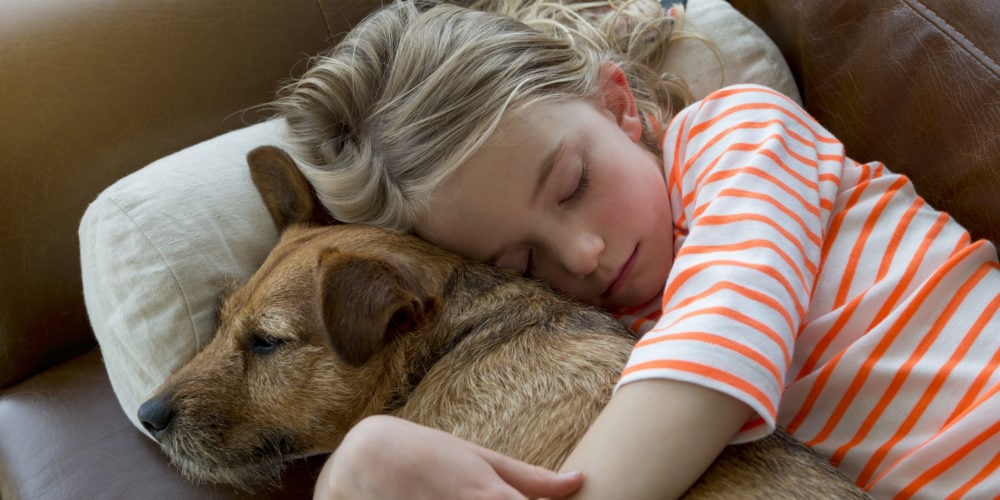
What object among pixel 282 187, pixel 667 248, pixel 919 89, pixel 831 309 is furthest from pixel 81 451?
pixel 919 89

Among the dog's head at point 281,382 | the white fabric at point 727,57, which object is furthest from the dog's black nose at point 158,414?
the white fabric at point 727,57

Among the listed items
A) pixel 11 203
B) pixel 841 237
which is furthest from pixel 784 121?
pixel 11 203

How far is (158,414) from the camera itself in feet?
5.26

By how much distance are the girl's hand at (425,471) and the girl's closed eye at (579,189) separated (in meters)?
0.58

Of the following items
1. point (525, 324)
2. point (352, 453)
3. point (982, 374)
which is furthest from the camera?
point (525, 324)

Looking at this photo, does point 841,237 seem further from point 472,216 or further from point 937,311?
point 472,216

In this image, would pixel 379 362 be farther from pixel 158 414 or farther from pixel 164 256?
pixel 164 256

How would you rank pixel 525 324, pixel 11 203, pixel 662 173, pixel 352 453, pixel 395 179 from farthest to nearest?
1. pixel 11 203
2. pixel 662 173
3. pixel 395 179
4. pixel 525 324
5. pixel 352 453

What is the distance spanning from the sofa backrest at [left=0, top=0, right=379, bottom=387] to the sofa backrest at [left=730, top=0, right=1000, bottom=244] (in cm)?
151

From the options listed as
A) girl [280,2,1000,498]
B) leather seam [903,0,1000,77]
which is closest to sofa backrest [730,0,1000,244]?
leather seam [903,0,1000,77]

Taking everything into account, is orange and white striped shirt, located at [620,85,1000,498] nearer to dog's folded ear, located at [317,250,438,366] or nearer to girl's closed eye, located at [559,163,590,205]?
girl's closed eye, located at [559,163,590,205]

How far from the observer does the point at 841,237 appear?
5.48 feet

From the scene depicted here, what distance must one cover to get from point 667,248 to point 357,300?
68 centimetres

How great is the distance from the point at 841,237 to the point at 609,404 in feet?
2.19
